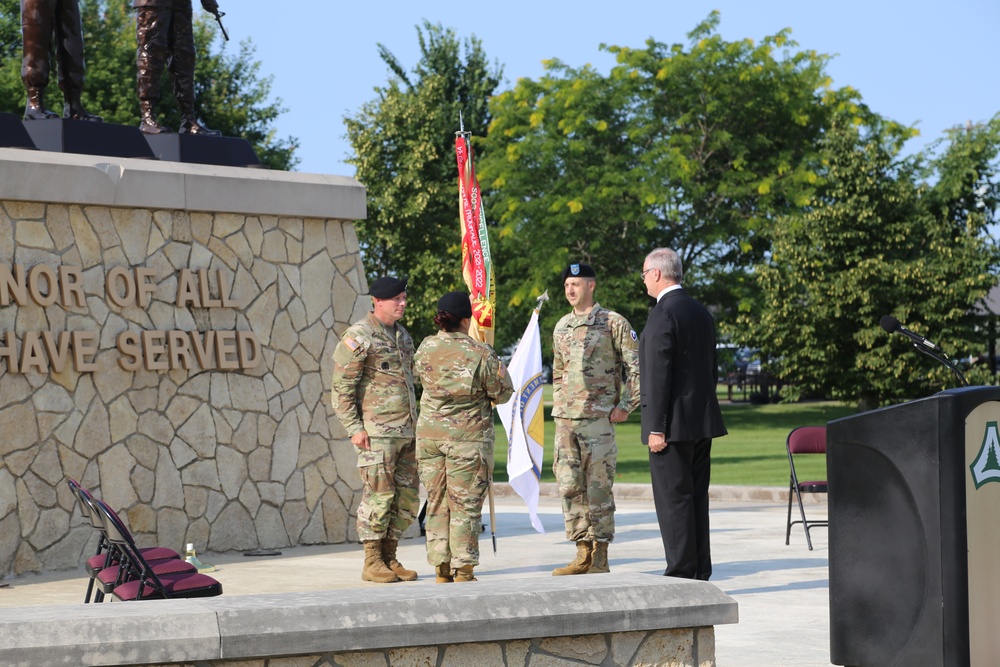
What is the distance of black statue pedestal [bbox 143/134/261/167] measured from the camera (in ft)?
37.7

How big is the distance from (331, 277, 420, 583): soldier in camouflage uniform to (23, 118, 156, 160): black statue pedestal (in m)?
2.94

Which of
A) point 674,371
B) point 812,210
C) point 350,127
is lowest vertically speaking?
point 674,371

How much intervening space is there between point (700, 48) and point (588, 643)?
3783 centimetres

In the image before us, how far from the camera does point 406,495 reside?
9469mm

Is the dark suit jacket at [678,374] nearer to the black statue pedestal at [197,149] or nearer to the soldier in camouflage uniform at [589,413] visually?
the soldier in camouflage uniform at [589,413]

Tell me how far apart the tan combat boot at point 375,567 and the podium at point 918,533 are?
4.19 meters

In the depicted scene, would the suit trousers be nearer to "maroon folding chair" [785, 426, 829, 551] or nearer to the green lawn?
"maroon folding chair" [785, 426, 829, 551]

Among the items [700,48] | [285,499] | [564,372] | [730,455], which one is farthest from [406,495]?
[700,48]

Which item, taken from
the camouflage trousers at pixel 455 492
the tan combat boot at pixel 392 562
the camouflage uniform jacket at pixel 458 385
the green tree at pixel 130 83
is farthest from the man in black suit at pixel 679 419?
the green tree at pixel 130 83

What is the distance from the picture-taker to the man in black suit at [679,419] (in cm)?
781

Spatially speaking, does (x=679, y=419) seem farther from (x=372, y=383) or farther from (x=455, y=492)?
(x=372, y=383)

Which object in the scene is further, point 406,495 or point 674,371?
point 406,495

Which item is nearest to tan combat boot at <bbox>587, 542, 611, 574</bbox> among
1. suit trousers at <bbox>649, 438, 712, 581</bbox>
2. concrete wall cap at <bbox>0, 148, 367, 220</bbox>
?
suit trousers at <bbox>649, 438, 712, 581</bbox>

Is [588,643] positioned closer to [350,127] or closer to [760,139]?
[760,139]
